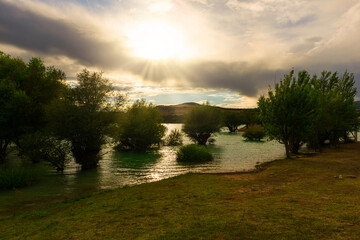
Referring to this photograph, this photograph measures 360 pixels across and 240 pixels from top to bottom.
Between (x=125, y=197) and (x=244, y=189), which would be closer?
(x=125, y=197)

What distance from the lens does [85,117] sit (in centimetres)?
2759

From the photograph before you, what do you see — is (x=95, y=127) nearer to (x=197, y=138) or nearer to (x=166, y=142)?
(x=166, y=142)

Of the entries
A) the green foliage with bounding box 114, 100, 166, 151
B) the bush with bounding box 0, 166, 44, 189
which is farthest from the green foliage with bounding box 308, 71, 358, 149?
the bush with bounding box 0, 166, 44, 189

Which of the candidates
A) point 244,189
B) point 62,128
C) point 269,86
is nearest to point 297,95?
point 269,86

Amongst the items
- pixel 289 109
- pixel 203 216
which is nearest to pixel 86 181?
pixel 203 216

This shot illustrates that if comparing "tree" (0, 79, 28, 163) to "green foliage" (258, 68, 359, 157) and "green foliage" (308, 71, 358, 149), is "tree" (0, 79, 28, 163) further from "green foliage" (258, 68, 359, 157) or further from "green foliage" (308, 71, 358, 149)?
"green foliage" (308, 71, 358, 149)

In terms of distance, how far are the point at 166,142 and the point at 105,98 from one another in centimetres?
3192

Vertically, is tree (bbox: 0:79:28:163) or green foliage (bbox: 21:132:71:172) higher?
tree (bbox: 0:79:28:163)

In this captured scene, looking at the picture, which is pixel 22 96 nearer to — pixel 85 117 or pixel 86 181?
pixel 85 117

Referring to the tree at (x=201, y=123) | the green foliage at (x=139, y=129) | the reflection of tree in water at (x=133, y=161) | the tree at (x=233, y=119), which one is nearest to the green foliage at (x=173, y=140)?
the tree at (x=201, y=123)

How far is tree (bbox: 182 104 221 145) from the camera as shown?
2335 inches

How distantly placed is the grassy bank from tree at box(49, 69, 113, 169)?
15.1 metres

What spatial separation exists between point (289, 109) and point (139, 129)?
30.4m

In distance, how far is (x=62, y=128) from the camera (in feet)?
86.9
